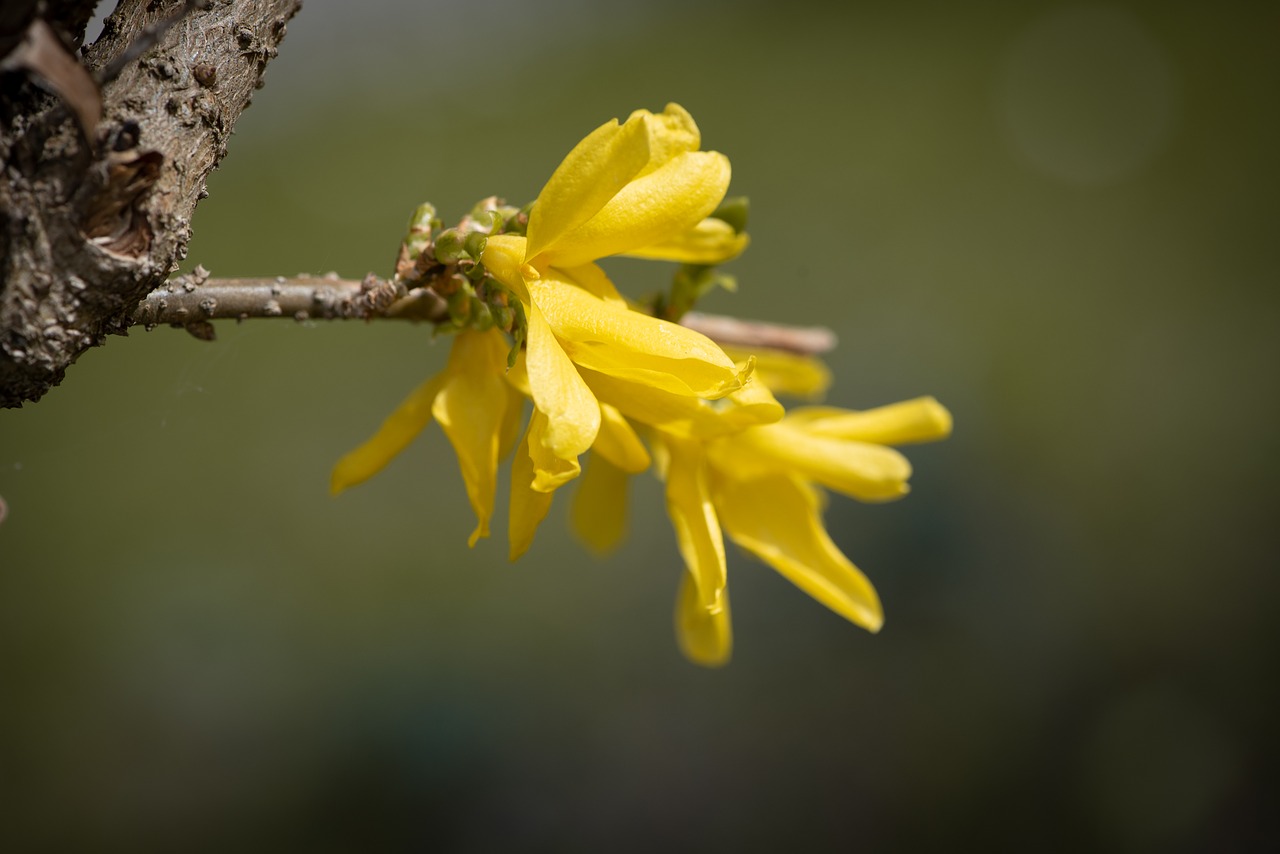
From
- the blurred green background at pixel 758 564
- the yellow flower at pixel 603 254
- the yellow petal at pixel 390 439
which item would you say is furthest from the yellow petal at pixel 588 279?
the blurred green background at pixel 758 564

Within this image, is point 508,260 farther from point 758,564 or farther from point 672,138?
point 758,564

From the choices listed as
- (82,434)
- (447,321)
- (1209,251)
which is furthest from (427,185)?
(447,321)

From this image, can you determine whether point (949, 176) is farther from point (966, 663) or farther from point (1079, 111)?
point (966, 663)

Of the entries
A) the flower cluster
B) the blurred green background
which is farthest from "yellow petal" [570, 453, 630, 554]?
the blurred green background

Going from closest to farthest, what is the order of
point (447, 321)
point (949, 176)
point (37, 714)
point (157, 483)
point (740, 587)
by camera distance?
1. point (447, 321)
2. point (37, 714)
3. point (740, 587)
4. point (157, 483)
5. point (949, 176)

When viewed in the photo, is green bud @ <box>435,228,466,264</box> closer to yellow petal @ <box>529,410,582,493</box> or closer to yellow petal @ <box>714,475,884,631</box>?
yellow petal @ <box>529,410,582,493</box>

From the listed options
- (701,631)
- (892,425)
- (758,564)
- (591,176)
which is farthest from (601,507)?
(758,564)

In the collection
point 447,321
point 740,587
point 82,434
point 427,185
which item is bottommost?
point 740,587
